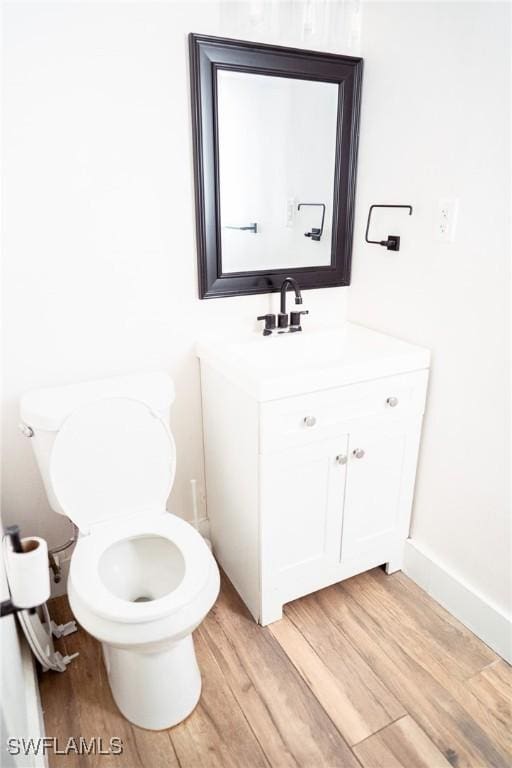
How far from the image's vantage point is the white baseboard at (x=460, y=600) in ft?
5.03

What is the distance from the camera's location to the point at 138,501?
1550mm

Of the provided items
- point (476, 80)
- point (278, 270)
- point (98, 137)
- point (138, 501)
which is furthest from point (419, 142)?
point (138, 501)

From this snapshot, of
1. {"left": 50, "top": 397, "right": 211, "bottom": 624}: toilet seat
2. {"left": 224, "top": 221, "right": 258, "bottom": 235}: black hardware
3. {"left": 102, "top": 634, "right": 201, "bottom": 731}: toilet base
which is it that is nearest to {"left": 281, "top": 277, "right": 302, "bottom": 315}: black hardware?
{"left": 224, "top": 221, "right": 258, "bottom": 235}: black hardware

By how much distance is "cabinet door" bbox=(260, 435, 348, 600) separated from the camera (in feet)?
4.94

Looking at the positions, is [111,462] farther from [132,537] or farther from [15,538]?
[15,538]

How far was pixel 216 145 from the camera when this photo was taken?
5.31 ft

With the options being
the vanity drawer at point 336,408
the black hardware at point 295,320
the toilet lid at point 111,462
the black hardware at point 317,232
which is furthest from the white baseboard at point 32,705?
the black hardware at point 317,232

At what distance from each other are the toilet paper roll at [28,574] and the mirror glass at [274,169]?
4.17 ft

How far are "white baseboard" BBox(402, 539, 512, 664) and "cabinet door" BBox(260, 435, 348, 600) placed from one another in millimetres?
342

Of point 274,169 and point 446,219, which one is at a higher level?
point 274,169

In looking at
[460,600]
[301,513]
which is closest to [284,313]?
[301,513]

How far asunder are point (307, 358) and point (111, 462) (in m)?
0.79

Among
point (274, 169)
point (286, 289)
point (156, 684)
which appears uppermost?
point (274, 169)

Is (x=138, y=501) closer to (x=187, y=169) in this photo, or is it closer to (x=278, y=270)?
(x=278, y=270)
